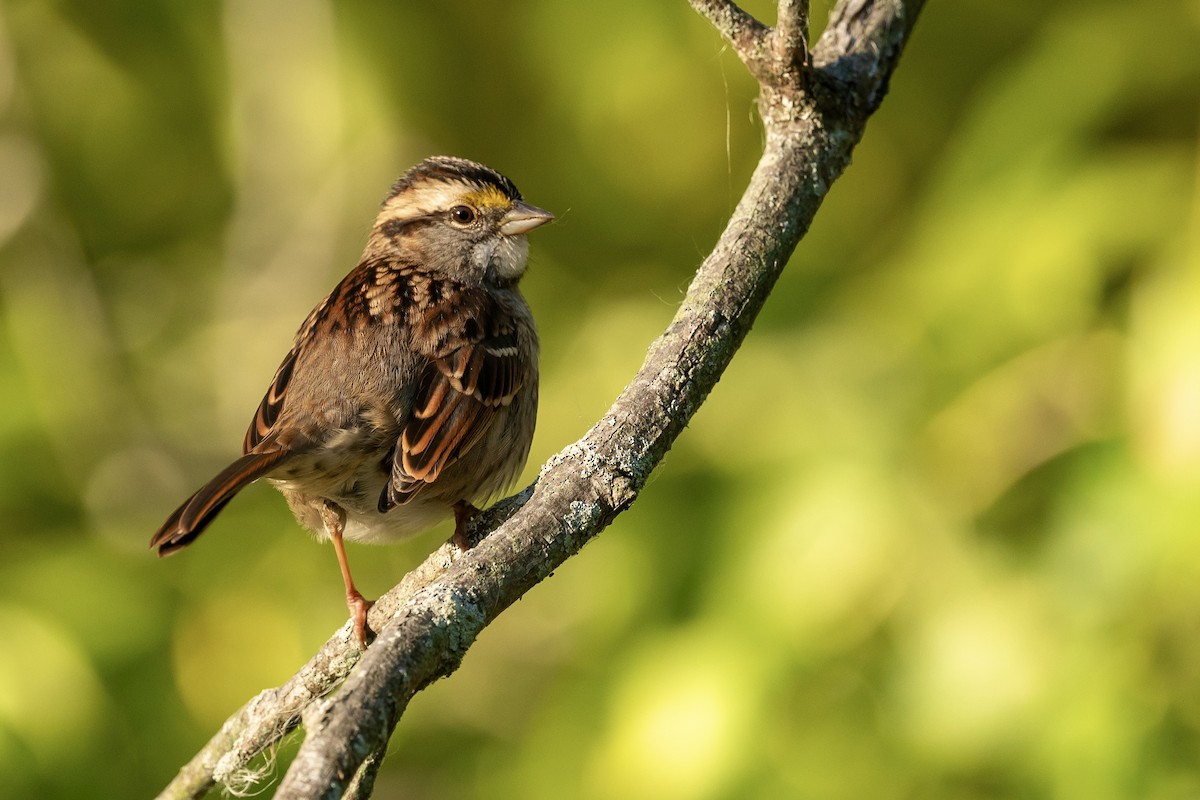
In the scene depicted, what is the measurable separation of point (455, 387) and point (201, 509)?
0.83m

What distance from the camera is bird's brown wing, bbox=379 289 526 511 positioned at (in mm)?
3107

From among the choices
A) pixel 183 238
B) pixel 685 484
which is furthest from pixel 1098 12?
pixel 183 238

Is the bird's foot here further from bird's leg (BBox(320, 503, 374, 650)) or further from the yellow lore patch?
the yellow lore patch

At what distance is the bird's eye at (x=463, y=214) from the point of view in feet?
12.7

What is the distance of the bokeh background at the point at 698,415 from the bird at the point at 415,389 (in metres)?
0.24

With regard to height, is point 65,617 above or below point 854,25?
below

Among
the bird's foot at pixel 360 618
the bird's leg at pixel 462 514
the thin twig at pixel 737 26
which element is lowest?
the bird's foot at pixel 360 618

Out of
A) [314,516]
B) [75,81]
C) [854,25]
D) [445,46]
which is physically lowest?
[314,516]

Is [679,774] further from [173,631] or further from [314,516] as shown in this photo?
[173,631]

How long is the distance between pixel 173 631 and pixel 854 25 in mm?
2270

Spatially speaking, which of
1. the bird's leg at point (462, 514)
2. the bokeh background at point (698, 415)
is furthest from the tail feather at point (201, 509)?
the bokeh background at point (698, 415)

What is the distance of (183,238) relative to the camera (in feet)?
14.4

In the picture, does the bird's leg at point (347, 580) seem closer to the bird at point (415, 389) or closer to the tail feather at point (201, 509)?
the bird at point (415, 389)

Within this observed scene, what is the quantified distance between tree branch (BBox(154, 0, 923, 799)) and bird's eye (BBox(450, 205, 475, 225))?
1.24 meters
